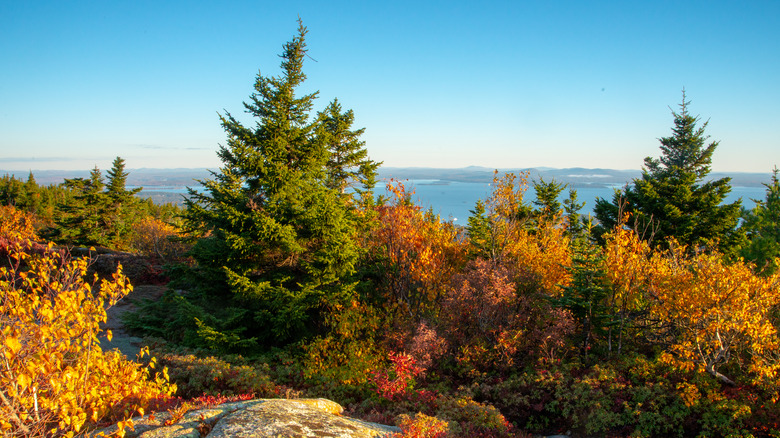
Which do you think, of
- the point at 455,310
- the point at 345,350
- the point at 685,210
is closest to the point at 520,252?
the point at 455,310

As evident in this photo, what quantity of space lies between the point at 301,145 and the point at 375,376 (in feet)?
31.6

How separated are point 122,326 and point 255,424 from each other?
15429mm

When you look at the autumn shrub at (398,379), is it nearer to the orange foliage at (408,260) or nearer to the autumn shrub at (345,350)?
the autumn shrub at (345,350)

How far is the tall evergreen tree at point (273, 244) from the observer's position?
13.9 m

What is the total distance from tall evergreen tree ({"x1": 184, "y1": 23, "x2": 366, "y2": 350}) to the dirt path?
2.57 m

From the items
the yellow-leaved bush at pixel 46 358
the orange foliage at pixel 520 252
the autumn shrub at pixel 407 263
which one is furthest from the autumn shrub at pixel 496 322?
the yellow-leaved bush at pixel 46 358

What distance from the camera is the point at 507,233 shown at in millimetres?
14812

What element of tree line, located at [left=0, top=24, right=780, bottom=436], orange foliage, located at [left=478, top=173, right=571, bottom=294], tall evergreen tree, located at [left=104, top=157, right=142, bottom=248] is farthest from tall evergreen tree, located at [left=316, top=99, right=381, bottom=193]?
tall evergreen tree, located at [left=104, top=157, right=142, bottom=248]

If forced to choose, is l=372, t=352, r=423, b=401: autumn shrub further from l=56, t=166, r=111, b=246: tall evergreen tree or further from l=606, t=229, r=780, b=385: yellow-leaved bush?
l=56, t=166, r=111, b=246: tall evergreen tree

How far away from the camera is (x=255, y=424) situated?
20.1 feet

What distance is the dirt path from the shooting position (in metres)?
14.5

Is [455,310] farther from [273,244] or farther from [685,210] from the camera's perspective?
[685,210]

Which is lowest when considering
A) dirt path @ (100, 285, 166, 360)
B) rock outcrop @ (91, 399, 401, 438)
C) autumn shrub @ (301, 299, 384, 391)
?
dirt path @ (100, 285, 166, 360)

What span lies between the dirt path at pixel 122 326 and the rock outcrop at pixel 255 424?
19.8ft
